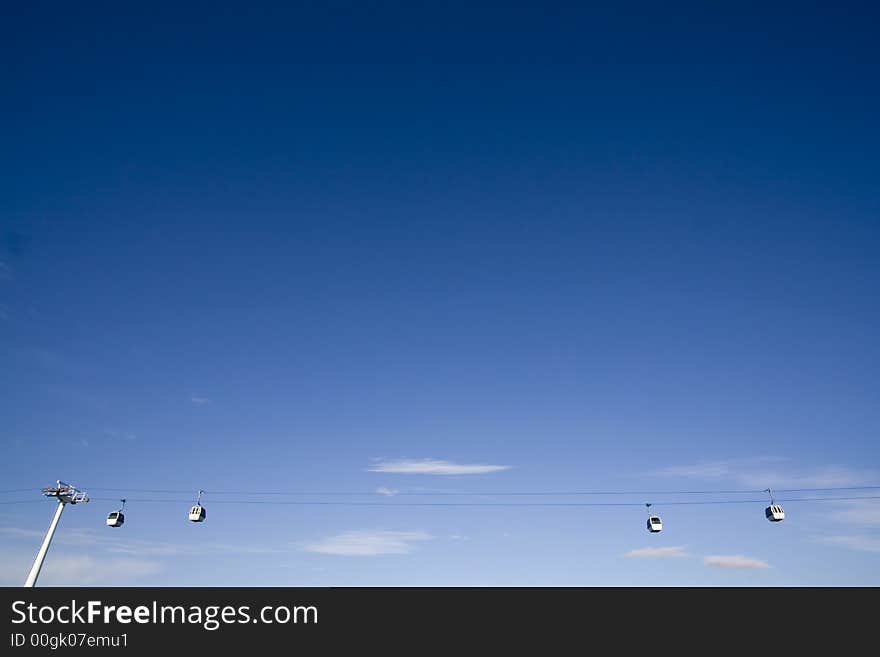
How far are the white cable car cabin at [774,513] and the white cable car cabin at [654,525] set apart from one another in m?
6.05

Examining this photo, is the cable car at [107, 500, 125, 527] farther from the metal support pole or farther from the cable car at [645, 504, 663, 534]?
the cable car at [645, 504, 663, 534]
